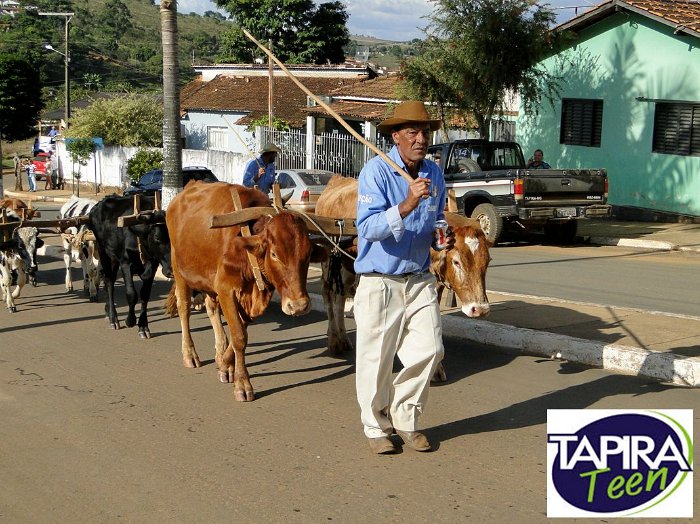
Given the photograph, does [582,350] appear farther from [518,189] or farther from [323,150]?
[323,150]

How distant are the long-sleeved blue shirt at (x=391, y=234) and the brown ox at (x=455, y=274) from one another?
131 cm

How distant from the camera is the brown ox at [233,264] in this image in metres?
7.23

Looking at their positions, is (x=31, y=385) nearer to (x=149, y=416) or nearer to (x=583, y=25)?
(x=149, y=416)

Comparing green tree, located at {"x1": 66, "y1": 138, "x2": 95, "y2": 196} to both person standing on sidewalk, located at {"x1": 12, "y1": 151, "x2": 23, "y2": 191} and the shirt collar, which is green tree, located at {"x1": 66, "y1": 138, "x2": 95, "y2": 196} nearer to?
person standing on sidewalk, located at {"x1": 12, "y1": 151, "x2": 23, "y2": 191}

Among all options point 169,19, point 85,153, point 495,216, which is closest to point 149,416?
point 169,19

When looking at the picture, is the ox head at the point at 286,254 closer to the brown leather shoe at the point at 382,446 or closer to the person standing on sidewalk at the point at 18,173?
the brown leather shoe at the point at 382,446

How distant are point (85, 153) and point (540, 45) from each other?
24.3 metres

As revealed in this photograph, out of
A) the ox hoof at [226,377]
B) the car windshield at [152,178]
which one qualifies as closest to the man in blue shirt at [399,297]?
the ox hoof at [226,377]

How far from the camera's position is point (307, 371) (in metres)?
8.80

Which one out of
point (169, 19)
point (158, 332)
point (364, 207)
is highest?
point (169, 19)

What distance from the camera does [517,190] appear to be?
18656 millimetres

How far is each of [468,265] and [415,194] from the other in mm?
2057

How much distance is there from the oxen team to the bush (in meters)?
24.3

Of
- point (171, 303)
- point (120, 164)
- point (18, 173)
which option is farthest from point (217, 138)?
point (171, 303)
